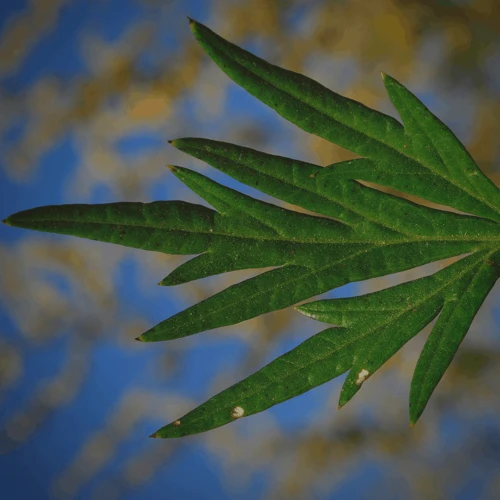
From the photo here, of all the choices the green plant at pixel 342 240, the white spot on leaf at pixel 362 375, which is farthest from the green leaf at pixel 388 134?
the white spot on leaf at pixel 362 375

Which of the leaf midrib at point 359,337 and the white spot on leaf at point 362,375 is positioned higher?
the leaf midrib at point 359,337

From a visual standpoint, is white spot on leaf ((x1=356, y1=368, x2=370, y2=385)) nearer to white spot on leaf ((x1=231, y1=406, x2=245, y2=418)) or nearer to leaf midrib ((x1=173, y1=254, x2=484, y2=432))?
leaf midrib ((x1=173, y1=254, x2=484, y2=432))

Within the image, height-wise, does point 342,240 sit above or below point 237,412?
above

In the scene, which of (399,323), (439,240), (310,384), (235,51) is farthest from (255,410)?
(235,51)

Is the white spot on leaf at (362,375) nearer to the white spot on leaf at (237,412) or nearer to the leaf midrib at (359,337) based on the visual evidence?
the leaf midrib at (359,337)

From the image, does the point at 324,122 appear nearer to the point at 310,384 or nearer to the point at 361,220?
the point at 361,220

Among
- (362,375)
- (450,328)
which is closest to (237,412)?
(362,375)

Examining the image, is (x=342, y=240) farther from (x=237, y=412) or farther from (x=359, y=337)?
(x=237, y=412)

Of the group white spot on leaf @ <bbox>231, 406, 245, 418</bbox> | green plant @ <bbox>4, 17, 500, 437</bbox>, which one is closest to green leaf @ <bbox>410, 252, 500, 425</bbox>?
green plant @ <bbox>4, 17, 500, 437</bbox>
